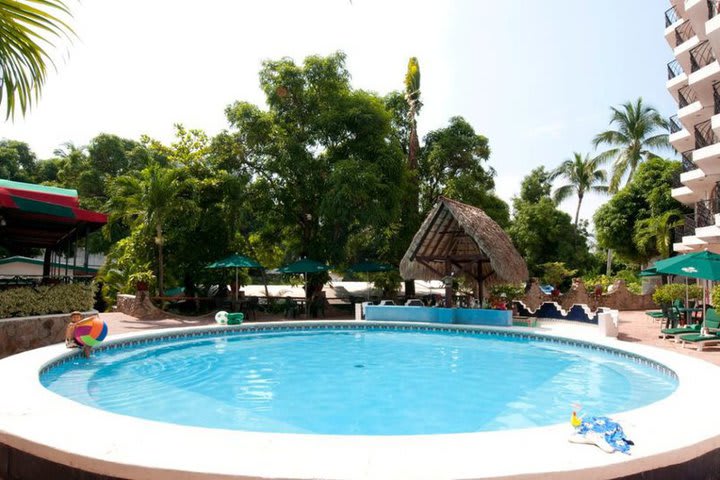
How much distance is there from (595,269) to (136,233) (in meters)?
32.6

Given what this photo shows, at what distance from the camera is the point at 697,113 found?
25000mm

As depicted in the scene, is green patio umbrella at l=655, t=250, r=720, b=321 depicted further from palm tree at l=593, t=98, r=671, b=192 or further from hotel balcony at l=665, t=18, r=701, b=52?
palm tree at l=593, t=98, r=671, b=192

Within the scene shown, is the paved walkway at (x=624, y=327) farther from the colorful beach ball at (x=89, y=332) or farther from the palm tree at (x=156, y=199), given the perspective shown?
the colorful beach ball at (x=89, y=332)

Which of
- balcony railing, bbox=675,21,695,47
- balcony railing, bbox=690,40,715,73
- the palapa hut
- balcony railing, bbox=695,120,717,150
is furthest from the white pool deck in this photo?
balcony railing, bbox=675,21,695,47

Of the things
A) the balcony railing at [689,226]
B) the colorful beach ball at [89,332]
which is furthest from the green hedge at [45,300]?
the balcony railing at [689,226]

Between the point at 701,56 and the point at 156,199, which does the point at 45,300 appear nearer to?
the point at 156,199

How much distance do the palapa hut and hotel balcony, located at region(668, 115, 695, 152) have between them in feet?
53.5

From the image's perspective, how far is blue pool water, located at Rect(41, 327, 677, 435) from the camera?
654 centimetres

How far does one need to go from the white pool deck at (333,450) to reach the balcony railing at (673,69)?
29.6 meters

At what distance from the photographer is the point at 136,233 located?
69.1ft

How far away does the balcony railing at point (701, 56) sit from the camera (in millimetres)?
23703

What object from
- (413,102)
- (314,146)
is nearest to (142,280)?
(314,146)

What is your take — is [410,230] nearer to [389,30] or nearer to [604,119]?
[389,30]

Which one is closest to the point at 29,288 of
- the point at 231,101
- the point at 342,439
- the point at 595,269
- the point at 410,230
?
the point at 342,439
